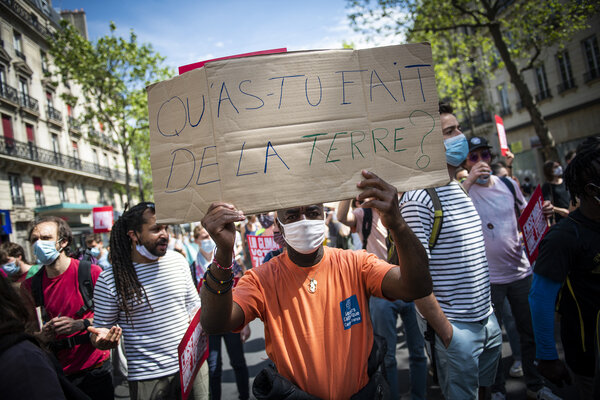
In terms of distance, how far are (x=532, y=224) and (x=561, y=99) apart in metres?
A: 23.5

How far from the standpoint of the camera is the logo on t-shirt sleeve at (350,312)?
1.87 m

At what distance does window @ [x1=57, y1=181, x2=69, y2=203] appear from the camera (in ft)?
97.6

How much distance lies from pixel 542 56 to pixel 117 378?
2708cm

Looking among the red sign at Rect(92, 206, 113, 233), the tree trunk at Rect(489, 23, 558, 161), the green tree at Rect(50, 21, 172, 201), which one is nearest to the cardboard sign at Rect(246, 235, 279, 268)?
the red sign at Rect(92, 206, 113, 233)

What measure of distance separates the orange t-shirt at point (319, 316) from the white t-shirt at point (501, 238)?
218 cm

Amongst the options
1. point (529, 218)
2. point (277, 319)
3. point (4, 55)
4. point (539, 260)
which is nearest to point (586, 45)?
point (529, 218)

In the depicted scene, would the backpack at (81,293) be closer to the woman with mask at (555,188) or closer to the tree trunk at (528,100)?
the woman with mask at (555,188)

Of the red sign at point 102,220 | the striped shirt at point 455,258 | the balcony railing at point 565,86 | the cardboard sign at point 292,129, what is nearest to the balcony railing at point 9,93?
the red sign at point 102,220

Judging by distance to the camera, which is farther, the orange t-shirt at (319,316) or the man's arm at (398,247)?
the orange t-shirt at (319,316)

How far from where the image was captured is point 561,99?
71.9 feet

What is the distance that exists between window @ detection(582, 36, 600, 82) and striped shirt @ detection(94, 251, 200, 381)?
78.4 ft

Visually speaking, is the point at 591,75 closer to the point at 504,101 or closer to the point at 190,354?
the point at 504,101

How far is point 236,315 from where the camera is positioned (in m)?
1.76

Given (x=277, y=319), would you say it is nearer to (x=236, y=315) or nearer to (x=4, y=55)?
(x=236, y=315)
